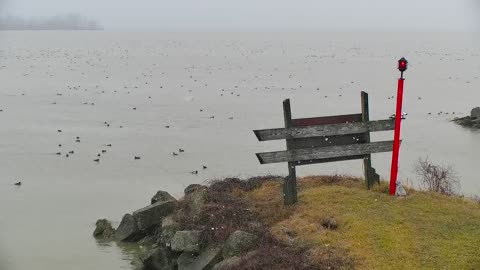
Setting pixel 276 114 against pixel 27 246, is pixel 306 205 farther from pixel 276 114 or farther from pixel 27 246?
pixel 276 114

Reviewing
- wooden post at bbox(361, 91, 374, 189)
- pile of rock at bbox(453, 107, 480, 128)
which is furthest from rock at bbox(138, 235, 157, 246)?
pile of rock at bbox(453, 107, 480, 128)

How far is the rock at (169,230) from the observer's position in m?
10.5

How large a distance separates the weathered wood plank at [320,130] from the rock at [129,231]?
13.5 ft

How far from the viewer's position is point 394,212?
9.45 meters

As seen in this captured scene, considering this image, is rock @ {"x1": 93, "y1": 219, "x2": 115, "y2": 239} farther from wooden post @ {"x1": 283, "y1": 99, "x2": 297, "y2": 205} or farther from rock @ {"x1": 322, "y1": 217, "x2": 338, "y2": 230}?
rock @ {"x1": 322, "y1": 217, "x2": 338, "y2": 230}

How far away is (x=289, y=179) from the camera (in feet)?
33.6

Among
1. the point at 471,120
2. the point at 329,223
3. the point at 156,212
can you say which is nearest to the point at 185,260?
the point at 329,223

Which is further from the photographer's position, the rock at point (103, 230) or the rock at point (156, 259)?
the rock at point (103, 230)

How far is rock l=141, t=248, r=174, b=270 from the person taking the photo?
34.5ft

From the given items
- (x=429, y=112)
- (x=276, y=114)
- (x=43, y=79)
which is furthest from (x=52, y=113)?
(x=429, y=112)

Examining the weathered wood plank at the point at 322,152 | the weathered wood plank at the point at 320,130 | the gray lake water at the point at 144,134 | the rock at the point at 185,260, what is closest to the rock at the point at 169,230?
the rock at the point at 185,260

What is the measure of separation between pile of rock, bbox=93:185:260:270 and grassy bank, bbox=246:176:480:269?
0.77 metres

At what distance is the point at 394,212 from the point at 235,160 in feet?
39.6

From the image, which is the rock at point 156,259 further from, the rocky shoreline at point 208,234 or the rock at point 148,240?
the rock at point 148,240
